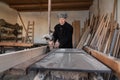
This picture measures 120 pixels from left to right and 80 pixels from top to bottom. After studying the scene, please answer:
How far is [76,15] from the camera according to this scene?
971cm

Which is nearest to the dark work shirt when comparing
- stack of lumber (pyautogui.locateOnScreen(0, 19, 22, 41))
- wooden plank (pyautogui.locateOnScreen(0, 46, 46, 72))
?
wooden plank (pyautogui.locateOnScreen(0, 46, 46, 72))

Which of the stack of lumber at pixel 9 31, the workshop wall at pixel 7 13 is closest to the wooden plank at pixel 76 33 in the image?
the stack of lumber at pixel 9 31

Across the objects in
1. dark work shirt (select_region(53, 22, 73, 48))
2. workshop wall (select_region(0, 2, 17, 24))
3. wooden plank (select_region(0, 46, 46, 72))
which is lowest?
wooden plank (select_region(0, 46, 46, 72))

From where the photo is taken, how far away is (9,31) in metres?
8.75

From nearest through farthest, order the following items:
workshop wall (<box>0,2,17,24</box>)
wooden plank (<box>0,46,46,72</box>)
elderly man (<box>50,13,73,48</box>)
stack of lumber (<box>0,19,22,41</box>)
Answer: wooden plank (<box>0,46,46,72</box>)
elderly man (<box>50,13,73,48</box>)
stack of lumber (<box>0,19,22,41</box>)
workshop wall (<box>0,2,17,24</box>)

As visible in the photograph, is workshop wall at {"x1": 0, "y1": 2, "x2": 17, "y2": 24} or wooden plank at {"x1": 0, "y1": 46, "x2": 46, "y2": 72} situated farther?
workshop wall at {"x1": 0, "y1": 2, "x2": 17, "y2": 24}

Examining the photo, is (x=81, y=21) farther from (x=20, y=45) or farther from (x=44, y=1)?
(x=20, y=45)

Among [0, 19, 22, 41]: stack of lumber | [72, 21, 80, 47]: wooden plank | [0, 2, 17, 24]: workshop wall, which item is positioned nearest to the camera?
[0, 19, 22, 41]: stack of lumber

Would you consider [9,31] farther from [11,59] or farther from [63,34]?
[11,59]

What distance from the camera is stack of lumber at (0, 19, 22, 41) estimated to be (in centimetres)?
812

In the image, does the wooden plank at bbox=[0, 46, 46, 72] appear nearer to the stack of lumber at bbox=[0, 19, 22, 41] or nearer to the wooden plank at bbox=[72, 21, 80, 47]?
the stack of lumber at bbox=[0, 19, 22, 41]

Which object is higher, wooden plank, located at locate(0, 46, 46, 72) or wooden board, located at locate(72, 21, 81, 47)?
wooden board, located at locate(72, 21, 81, 47)

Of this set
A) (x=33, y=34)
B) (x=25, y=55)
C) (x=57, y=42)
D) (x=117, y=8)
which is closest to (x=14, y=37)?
(x=33, y=34)

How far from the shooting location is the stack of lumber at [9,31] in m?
8.12
